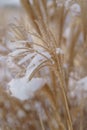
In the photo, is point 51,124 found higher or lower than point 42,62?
lower

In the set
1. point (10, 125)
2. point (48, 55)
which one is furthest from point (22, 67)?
point (10, 125)

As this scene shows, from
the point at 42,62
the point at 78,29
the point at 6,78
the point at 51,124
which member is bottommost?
the point at 51,124

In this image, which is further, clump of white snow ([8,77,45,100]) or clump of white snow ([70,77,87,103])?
clump of white snow ([70,77,87,103])

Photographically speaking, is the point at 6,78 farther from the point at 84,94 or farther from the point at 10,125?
the point at 84,94

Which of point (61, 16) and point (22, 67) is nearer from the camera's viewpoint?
point (22, 67)

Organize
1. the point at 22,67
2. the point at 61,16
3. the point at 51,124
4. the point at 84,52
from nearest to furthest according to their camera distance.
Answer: the point at 22,67, the point at 51,124, the point at 61,16, the point at 84,52

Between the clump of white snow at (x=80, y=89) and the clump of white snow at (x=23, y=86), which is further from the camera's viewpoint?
the clump of white snow at (x=80, y=89)

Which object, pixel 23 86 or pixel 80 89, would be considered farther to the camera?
pixel 80 89

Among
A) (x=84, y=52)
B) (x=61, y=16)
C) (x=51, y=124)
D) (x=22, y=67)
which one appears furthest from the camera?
(x=84, y=52)
